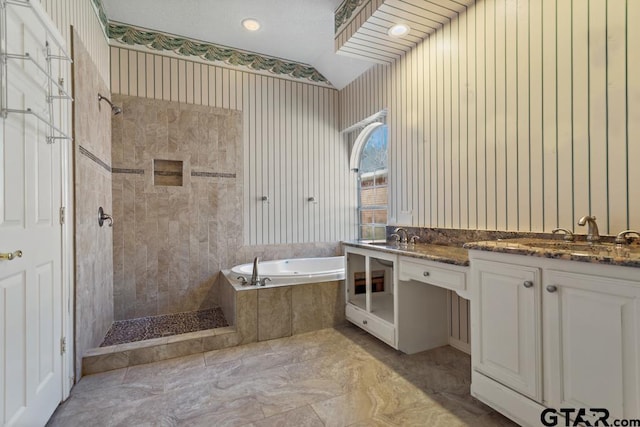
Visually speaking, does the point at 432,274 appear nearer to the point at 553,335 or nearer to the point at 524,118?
the point at 553,335

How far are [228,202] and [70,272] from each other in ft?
5.84

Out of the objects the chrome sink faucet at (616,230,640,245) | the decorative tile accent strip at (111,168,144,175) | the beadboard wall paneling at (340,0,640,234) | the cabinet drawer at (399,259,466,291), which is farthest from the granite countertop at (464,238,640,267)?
the decorative tile accent strip at (111,168,144,175)

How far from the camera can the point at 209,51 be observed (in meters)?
3.45

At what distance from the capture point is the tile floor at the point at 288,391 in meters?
1.61

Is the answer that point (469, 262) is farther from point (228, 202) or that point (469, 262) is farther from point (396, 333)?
point (228, 202)

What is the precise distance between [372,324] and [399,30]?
8.25 feet

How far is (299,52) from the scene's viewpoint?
3.63 metres

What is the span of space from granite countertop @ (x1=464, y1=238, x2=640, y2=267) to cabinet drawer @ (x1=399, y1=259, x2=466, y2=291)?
0.93 ft

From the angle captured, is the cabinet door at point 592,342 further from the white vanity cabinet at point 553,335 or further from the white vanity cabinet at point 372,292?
the white vanity cabinet at point 372,292

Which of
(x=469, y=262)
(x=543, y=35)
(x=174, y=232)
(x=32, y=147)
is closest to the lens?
(x=32, y=147)

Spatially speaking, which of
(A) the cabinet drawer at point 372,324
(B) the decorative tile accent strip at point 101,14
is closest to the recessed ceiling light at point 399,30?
(A) the cabinet drawer at point 372,324

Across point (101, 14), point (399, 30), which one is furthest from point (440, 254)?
point (101, 14)

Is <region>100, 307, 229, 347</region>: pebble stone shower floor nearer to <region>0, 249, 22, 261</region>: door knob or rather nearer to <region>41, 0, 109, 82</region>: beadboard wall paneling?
<region>0, 249, 22, 261</region>: door knob

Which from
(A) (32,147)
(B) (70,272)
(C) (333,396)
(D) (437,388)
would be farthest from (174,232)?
(D) (437,388)
